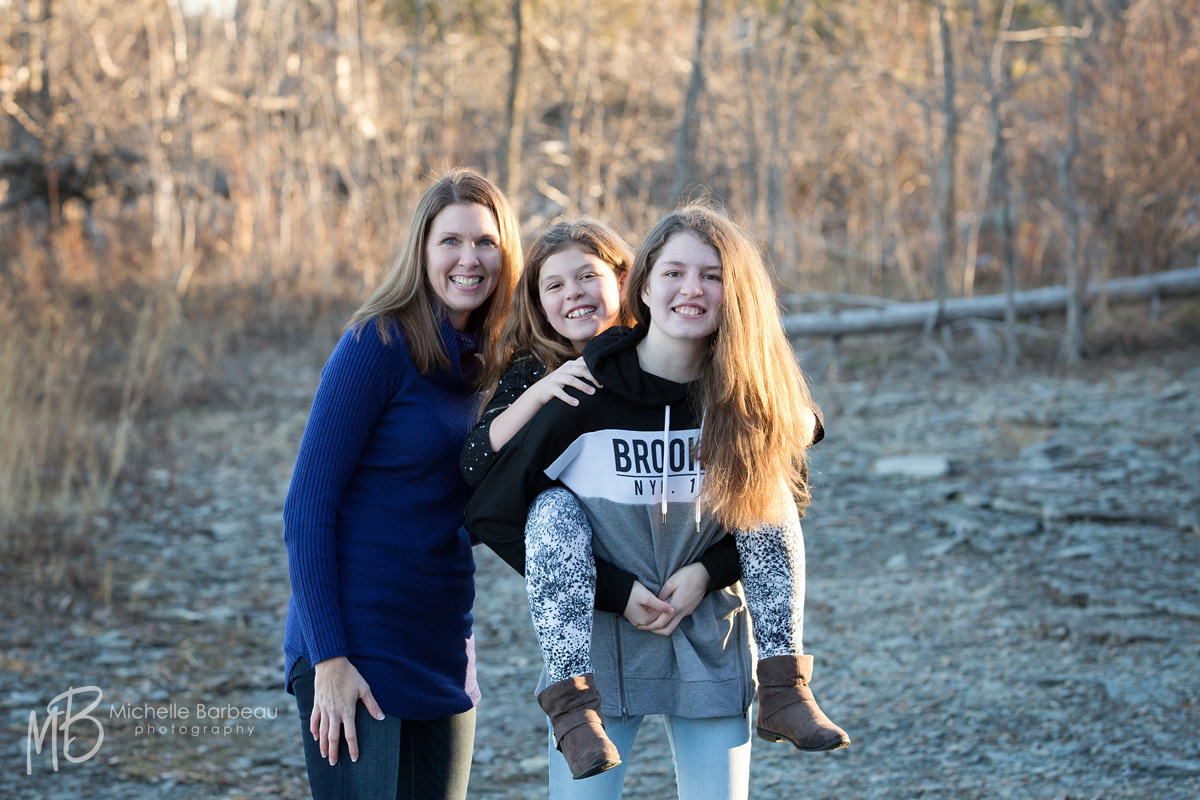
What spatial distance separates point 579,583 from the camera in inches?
78.4

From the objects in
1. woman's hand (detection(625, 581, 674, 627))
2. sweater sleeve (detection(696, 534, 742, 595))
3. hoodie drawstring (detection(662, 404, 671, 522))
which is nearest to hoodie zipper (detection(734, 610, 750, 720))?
sweater sleeve (detection(696, 534, 742, 595))

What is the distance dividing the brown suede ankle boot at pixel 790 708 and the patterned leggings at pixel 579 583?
1.3 inches

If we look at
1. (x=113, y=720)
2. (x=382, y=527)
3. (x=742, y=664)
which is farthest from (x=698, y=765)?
(x=113, y=720)

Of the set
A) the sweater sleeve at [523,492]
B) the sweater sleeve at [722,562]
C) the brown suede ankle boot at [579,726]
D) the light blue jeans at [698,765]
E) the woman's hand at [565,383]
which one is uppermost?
the woman's hand at [565,383]

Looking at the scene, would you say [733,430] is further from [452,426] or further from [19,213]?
[19,213]

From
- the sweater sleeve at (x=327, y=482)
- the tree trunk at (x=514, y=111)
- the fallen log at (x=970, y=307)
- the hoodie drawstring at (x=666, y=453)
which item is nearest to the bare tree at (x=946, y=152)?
the fallen log at (x=970, y=307)

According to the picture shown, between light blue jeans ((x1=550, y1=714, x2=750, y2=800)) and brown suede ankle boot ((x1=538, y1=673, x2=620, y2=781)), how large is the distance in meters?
0.15

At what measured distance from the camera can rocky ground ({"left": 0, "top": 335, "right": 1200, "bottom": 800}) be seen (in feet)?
11.9

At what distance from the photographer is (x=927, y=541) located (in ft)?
19.1

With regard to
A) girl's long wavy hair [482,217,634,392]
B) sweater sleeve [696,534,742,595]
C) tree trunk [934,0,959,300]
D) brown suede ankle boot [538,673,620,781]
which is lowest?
brown suede ankle boot [538,673,620,781]

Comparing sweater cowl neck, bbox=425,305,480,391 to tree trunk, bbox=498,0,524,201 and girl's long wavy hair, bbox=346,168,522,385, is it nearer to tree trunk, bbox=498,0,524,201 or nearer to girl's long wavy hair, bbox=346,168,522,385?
girl's long wavy hair, bbox=346,168,522,385

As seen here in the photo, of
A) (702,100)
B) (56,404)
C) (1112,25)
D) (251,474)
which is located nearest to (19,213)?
(56,404)

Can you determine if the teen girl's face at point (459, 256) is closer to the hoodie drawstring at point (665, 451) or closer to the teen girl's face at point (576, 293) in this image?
the teen girl's face at point (576, 293)

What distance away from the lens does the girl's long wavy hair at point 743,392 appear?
2.02m
